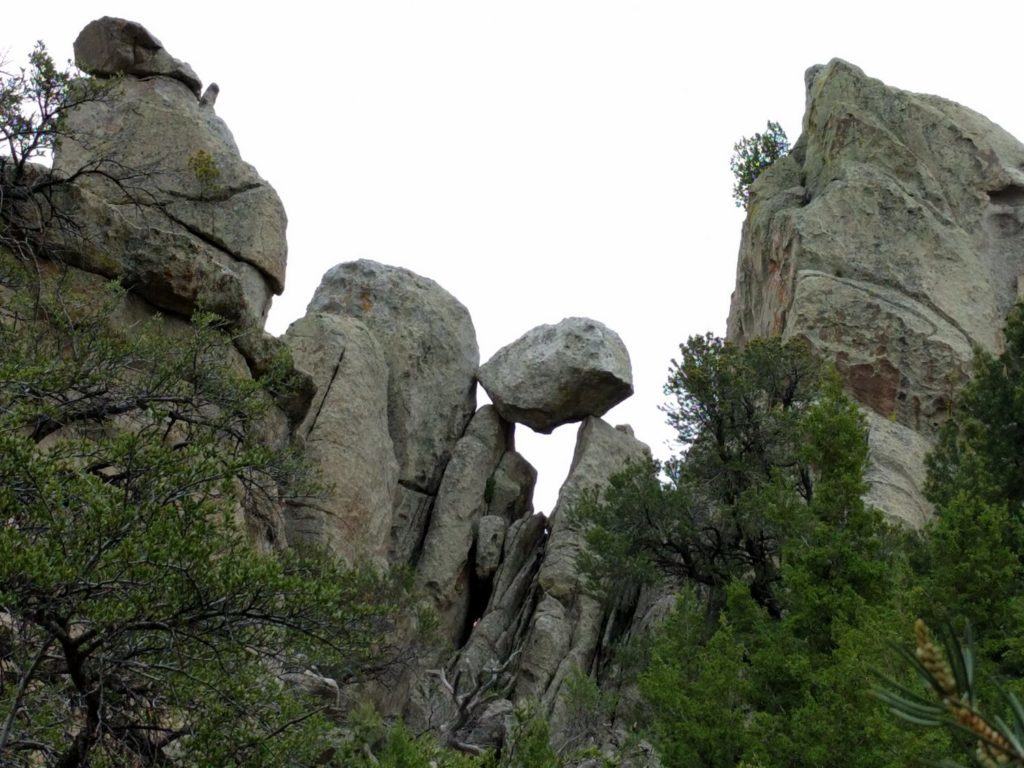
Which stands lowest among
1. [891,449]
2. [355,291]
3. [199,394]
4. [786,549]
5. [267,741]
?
[267,741]

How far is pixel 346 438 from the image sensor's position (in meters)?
28.2

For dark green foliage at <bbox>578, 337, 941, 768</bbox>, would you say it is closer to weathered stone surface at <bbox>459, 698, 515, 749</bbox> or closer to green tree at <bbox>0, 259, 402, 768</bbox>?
weathered stone surface at <bbox>459, 698, 515, 749</bbox>

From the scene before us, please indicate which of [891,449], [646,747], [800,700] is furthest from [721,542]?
[800,700]

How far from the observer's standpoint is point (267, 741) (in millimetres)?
9078

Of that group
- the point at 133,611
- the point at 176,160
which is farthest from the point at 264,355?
the point at 133,611

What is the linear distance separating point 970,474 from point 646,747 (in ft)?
28.4

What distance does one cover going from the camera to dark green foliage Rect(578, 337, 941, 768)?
1380cm

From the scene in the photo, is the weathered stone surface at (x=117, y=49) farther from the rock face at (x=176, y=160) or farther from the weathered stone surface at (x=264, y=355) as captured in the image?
the weathered stone surface at (x=264, y=355)

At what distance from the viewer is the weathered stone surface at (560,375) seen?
117 feet

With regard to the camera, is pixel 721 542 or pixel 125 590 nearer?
pixel 125 590

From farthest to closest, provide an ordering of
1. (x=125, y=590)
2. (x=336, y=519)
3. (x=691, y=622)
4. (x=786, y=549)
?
1. (x=336, y=519)
2. (x=691, y=622)
3. (x=786, y=549)
4. (x=125, y=590)

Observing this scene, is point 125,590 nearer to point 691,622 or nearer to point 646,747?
point 691,622

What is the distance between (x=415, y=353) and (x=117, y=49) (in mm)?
12156

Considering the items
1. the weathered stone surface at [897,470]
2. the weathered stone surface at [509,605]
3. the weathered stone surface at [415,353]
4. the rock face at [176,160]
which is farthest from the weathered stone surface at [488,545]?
the weathered stone surface at [897,470]
